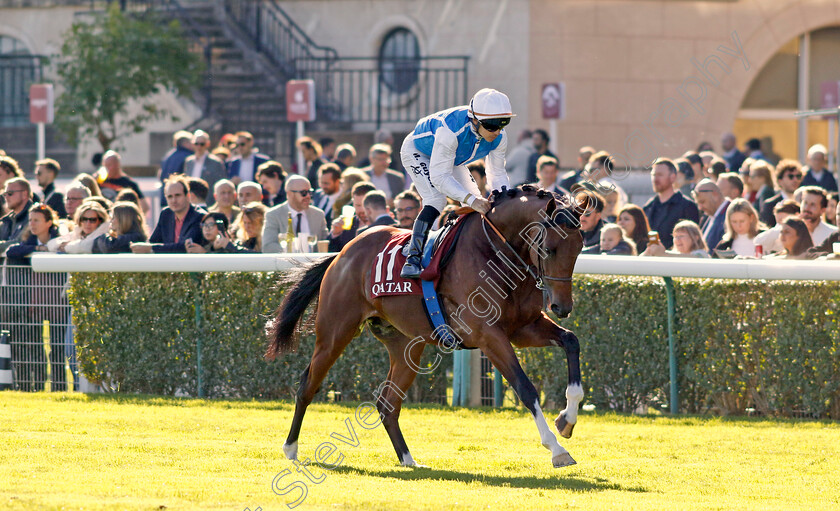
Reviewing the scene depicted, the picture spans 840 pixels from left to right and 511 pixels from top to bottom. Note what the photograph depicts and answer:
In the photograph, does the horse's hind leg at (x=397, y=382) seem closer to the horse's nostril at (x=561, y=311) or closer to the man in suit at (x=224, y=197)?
the horse's nostril at (x=561, y=311)

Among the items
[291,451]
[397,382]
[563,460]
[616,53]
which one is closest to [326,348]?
[397,382]

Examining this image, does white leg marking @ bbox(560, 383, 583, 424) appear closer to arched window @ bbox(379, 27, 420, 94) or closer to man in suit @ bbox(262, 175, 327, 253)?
man in suit @ bbox(262, 175, 327, 253)

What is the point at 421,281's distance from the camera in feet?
22.2

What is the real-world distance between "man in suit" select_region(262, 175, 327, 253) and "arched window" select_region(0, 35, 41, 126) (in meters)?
12.4

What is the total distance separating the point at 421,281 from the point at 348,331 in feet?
1.95

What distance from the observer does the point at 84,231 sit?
32.9ft

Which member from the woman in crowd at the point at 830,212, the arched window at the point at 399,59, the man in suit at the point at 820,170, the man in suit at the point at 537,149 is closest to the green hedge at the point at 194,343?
the woman in crowd at the point at 830,212

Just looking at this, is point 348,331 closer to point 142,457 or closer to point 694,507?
point 142,457

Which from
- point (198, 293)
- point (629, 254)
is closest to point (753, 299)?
point (629, 254)

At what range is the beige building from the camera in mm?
19281

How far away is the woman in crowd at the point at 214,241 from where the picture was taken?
9656mm

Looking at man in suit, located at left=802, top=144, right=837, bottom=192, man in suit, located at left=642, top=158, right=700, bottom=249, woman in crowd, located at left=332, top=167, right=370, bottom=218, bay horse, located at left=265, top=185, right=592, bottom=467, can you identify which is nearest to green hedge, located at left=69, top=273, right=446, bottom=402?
bay horse, located at left=265, top=185, right=592, bottom=467

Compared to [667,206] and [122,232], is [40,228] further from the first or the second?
[667,206]

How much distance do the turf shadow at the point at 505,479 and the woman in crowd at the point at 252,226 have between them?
3.71m
